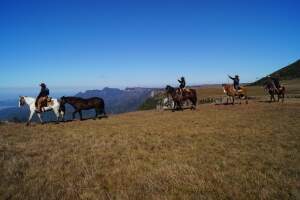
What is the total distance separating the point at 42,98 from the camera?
2475 cm

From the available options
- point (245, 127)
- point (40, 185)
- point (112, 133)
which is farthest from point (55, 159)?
point (245, 127)

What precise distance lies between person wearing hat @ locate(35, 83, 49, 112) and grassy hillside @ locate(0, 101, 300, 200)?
702 cm

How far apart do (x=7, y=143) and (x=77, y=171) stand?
7.37 meters

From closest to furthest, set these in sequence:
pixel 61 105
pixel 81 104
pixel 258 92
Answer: pixel 61 105
pixel 81 104
pixel 258 92

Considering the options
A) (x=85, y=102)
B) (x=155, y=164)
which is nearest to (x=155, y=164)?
(x=155, y=164)

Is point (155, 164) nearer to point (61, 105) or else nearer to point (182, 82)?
point (61, 105)

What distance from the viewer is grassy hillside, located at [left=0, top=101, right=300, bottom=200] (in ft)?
28.1

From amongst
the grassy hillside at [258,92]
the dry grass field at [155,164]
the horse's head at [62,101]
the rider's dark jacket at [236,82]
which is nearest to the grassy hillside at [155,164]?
the dry grass field at [155,164]

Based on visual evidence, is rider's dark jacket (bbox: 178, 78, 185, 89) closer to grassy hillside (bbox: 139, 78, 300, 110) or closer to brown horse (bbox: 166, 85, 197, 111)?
brown horse (bbox: 166, 85, 197, 111)

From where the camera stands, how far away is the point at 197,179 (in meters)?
9.28

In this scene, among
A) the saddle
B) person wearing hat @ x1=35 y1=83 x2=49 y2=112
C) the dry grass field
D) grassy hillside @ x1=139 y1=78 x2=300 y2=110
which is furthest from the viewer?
grassy hillside @ x1=139 y1=78 x2=300 y2=110

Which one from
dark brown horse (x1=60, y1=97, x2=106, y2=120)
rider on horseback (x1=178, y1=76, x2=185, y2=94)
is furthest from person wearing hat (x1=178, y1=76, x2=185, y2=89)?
dark brown horse (x1=60, y1=97, x2=106, y2=120)

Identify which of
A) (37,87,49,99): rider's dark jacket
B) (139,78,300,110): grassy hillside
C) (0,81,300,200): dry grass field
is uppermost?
(37,87,49,99): rider's dark jacket

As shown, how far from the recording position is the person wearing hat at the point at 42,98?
2459cm
